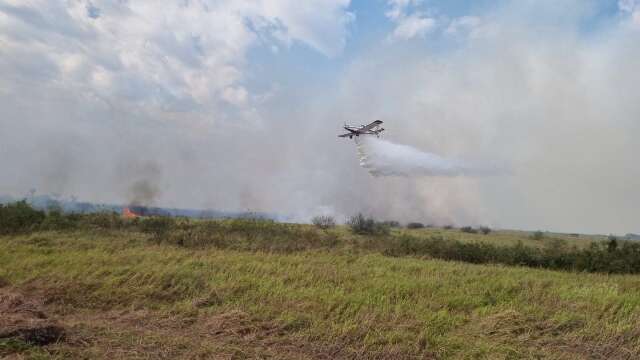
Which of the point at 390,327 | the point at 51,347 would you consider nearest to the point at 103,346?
the point at 51,347

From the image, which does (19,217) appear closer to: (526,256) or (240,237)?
(240,237)

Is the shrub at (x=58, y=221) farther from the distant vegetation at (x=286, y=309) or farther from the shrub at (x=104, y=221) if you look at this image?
the distant vegetation at (x=286, y=309)

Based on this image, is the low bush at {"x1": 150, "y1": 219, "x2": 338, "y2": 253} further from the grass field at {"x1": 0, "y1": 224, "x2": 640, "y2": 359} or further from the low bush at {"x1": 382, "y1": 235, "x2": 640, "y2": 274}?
the grass field at {"x1": 0, "y1": 224, "x2": 640, "y2": 359}

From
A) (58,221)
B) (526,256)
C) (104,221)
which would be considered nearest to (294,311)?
(526,256)

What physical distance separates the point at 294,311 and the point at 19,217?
67.6ft

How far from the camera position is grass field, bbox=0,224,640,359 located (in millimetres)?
7426

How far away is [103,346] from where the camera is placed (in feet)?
22.7

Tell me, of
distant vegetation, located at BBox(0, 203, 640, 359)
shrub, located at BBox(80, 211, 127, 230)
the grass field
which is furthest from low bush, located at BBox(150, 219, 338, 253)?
the grass field

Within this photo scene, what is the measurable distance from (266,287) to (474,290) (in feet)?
18.5

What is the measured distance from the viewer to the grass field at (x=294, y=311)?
7.43m

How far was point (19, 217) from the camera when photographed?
915 inches

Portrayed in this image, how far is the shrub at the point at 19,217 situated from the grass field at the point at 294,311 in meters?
8.46

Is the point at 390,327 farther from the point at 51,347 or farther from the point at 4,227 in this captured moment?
the point at 4,227

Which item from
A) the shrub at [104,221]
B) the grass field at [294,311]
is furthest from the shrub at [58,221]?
the grass field at [294,311]
